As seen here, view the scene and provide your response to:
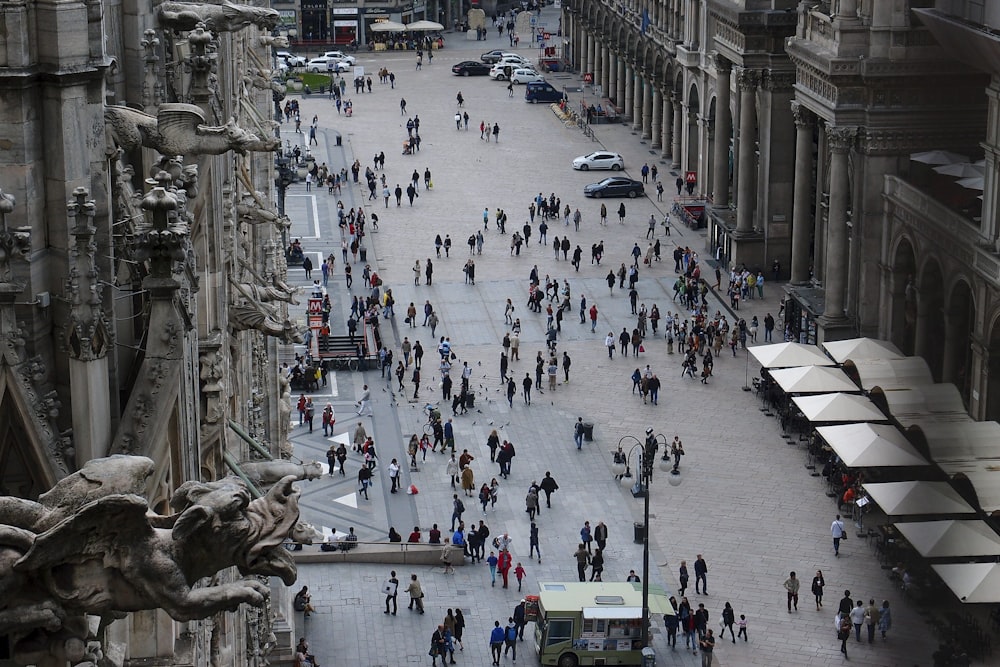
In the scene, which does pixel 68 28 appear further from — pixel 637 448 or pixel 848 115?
pixel 848 115

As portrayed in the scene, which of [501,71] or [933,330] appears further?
[501,71]

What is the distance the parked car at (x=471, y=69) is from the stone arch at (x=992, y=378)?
185 metres

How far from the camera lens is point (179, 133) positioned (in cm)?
2080

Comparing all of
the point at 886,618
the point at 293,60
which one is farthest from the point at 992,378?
the point at 293,60

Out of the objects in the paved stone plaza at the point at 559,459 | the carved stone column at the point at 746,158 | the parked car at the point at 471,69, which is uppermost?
the carved stone column at the point at 746,158

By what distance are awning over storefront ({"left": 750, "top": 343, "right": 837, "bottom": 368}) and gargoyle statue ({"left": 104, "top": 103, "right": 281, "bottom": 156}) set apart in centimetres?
6228

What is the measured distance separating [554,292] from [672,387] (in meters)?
17.6

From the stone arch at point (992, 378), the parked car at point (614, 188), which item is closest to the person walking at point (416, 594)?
the stone arch at point (992, 378)

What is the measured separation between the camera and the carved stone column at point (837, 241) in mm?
88688

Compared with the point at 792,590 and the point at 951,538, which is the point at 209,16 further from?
the point at 792,590

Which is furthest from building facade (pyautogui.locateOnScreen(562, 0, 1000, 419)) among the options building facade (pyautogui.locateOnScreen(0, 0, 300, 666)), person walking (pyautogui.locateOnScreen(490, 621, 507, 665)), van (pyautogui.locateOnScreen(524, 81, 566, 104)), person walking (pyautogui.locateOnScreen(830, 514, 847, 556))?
person walking (pyautogui.locateOnScreen(490, 621, 507, 665))

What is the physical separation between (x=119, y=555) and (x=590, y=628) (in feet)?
176

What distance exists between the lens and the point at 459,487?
77.9 meters

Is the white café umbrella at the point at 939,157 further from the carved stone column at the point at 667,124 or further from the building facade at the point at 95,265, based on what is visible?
the carved stone column at the point at 667,124
